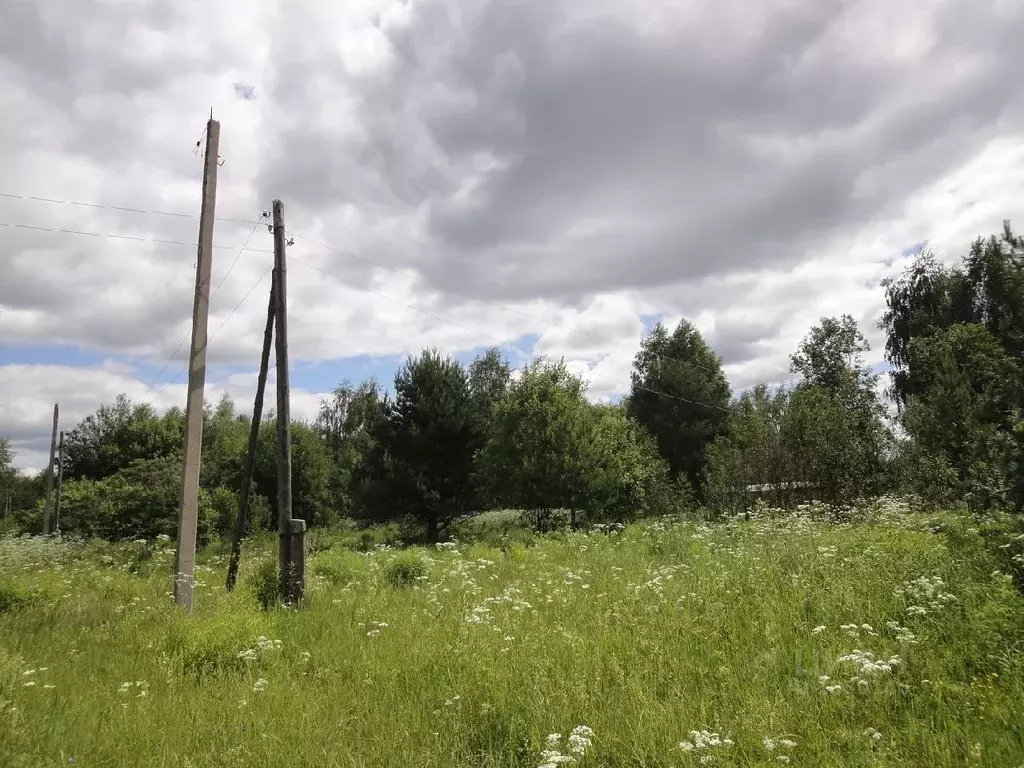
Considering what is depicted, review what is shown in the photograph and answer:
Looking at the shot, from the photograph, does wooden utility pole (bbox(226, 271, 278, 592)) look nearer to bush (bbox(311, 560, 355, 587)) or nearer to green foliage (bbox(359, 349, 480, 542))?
bush (bbox(311, 560, 355, 587))

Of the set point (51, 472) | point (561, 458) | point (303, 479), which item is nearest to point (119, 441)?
point (51, 472)

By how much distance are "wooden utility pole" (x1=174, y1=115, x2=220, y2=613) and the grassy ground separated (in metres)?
0.59

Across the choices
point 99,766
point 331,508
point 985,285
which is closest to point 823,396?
point 985,285

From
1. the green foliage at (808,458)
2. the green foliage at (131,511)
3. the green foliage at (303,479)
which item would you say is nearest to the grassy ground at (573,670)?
the green foliage at (808,458)

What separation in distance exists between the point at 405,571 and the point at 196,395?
176 inches

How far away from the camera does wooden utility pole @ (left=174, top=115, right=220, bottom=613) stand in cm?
885

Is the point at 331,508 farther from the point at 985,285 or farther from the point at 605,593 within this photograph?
the point at 985,285

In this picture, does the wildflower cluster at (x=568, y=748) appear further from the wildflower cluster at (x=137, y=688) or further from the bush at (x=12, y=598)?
the bush at (x=12, y=598)

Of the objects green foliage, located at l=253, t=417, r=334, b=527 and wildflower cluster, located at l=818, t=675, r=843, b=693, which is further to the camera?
green foliage, located at l=253, t=417, r=334, b=527

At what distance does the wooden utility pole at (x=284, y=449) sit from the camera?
8.98 meters

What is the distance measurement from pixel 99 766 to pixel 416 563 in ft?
21.5

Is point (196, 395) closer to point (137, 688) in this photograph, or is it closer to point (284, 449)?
point (284, 449)

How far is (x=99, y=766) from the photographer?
387 cm

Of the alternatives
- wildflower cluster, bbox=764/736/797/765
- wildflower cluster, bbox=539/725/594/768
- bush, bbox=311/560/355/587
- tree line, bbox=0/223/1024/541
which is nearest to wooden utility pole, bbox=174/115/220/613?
bush, bbox=311/560/355/587
